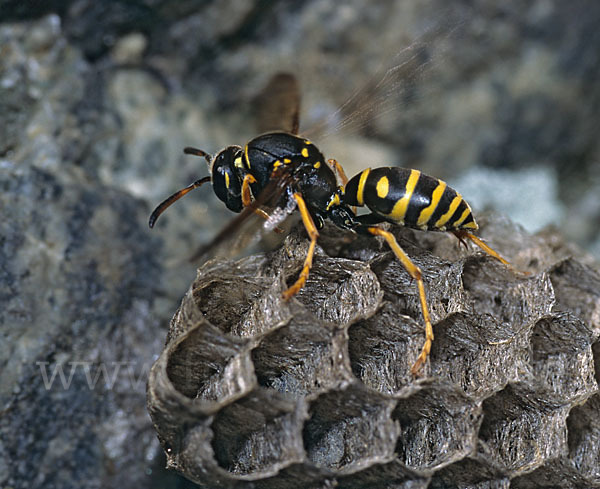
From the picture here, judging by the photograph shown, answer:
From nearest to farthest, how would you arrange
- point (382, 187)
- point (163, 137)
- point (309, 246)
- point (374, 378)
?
point (374, 378)
point (309, 246)
point (382, 187)
point (163, 137)

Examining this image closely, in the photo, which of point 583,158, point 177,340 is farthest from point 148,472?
point 583,158

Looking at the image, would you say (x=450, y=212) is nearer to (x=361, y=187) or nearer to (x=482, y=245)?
(x=482, y=245)

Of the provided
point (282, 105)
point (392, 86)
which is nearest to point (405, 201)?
point (392, 86)

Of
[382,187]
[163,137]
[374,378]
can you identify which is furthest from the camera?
[163,137]

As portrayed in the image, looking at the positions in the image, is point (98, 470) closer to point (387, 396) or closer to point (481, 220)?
point (387, 396)

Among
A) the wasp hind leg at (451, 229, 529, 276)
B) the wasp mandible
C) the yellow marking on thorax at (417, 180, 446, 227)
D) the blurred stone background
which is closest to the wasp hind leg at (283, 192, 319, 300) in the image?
the wasp mandible

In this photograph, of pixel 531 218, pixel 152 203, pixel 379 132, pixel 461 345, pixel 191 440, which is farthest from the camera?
pixel 531 218
